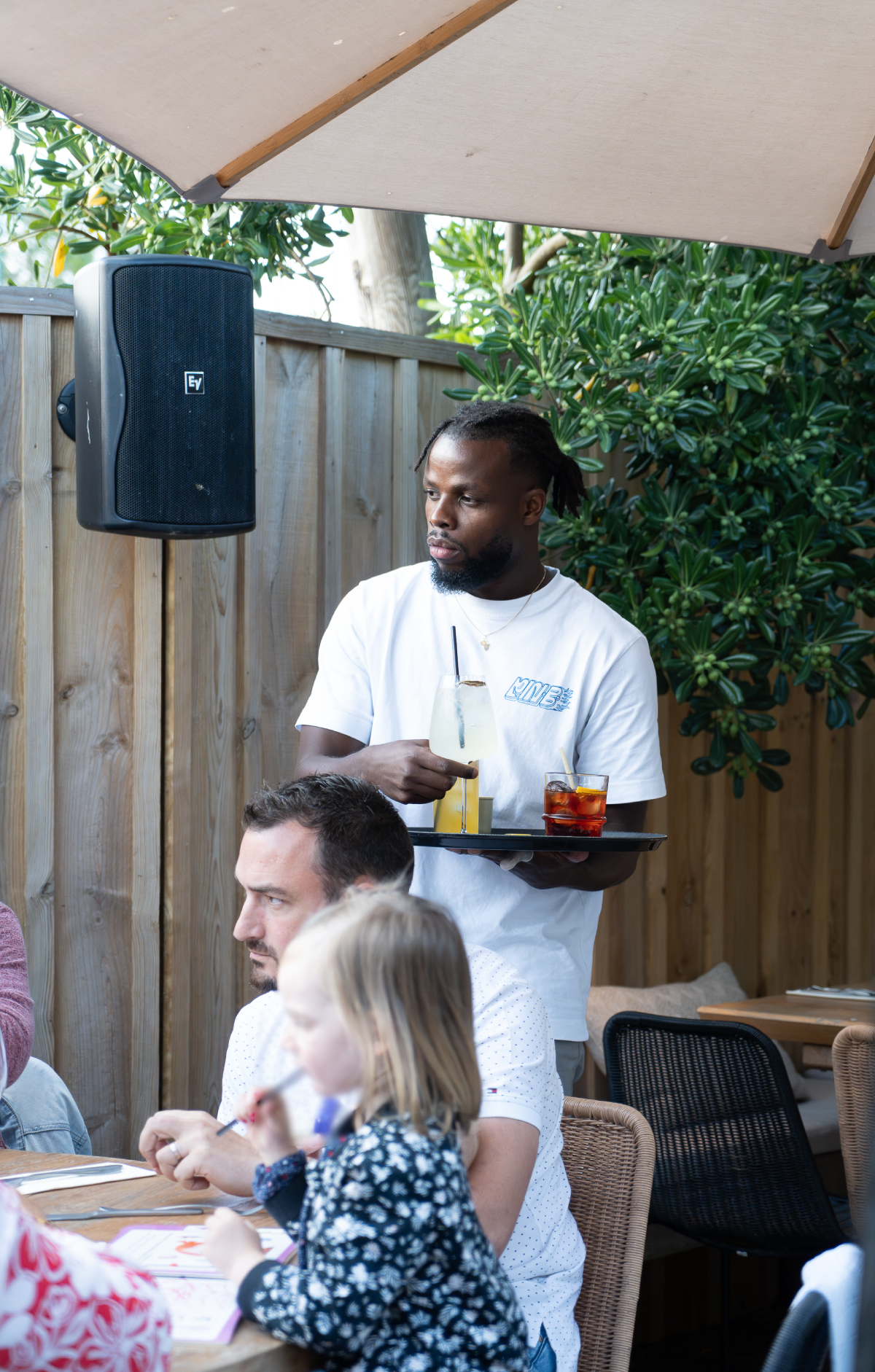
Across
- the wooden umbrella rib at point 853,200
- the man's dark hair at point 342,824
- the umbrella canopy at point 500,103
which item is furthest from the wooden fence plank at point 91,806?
the wooden umbrella rib at point 853,200

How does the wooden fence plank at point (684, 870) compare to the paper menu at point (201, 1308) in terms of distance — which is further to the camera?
the wooden fence plank at point (684, 870)

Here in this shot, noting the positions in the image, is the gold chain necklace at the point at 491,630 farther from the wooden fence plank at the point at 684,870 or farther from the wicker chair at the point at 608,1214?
the wooden fence plank at the point at 684,870

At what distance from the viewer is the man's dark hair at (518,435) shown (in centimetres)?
267

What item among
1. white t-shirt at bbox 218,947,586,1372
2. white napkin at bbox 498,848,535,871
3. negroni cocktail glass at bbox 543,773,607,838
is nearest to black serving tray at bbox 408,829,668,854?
negroni cocktail glass at bbox 543,773,607,838

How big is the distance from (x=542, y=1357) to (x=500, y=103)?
167 cm

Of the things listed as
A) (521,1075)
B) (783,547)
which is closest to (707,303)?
(783,547)

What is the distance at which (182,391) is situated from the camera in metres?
2.78

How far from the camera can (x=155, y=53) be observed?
71.4 inches

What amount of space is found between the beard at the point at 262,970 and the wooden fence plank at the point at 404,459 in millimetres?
1787

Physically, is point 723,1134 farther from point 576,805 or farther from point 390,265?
point 390,265

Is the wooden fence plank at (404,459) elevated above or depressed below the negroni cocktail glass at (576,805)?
above

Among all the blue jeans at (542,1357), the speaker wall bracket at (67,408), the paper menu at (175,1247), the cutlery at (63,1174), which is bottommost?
the blue jeans at (542,1357)

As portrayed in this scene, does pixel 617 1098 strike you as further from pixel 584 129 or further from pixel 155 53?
pixel 155 53

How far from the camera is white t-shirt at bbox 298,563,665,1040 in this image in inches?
97.3
